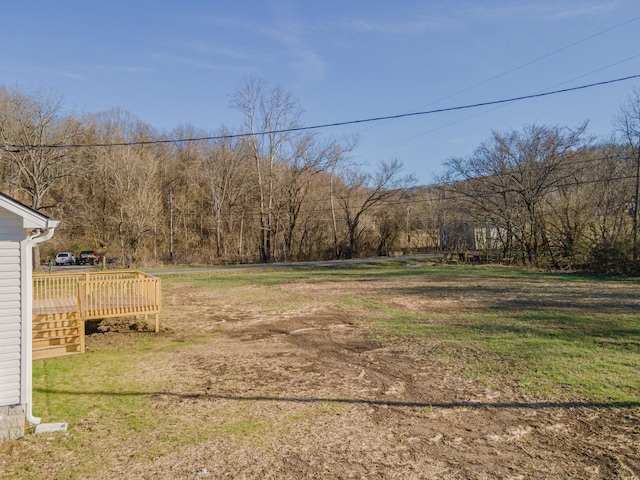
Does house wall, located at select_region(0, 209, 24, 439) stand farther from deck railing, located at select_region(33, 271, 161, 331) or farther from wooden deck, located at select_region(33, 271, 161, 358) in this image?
deck railing, located at select_region(33, 271, 161, 331)

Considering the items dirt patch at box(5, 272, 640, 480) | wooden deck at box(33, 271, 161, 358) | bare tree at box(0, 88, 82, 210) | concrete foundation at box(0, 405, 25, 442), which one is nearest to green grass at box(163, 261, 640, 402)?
dirt patch at box(5, 272, 640, 480)

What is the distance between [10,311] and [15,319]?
0.35 feet

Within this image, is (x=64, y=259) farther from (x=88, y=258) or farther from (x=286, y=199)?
(x=286, y=199)

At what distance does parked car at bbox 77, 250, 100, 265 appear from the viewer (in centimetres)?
3517

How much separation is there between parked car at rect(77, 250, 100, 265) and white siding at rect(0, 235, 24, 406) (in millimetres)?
34569

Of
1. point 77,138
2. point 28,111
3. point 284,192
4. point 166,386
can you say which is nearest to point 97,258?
point 77,138

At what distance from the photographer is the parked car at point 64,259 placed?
3425 cm

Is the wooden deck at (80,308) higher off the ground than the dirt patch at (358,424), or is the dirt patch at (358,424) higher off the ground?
the wooden deck at (80,308)

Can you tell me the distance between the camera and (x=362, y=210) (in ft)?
137

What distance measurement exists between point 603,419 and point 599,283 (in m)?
16.5

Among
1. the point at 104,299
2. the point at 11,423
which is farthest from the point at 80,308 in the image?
the point at 11,423

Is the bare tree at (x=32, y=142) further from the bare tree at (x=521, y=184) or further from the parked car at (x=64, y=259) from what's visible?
the bare tree at (x=521, y=184)

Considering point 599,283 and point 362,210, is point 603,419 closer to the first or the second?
point 599,283

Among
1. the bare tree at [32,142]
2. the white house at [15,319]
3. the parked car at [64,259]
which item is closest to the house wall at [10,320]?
the white house at [15,319]
